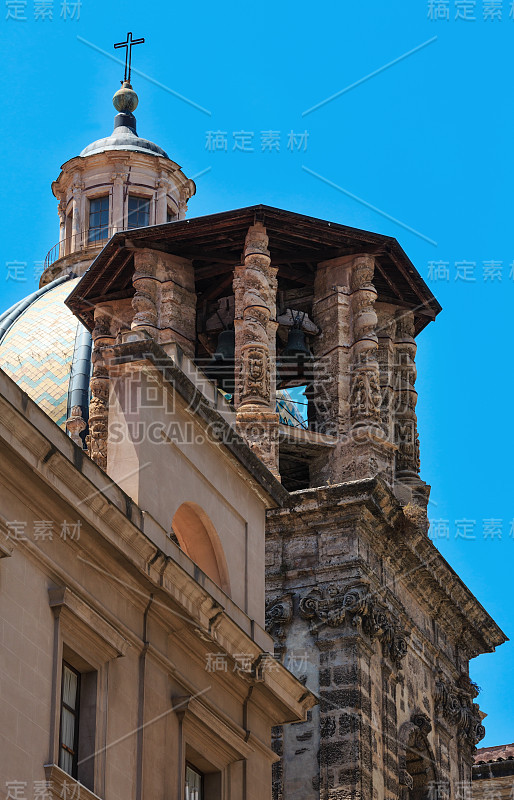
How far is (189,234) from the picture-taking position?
118 ft

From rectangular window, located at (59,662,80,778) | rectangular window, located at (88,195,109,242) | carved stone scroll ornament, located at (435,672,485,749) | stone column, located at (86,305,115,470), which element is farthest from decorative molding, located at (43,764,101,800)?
rectangular window, located at (88,195,109,242)

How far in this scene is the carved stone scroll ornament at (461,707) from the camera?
36.7m

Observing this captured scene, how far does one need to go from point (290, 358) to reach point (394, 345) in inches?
90.3

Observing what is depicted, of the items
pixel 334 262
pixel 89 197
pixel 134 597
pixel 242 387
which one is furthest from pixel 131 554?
pixel 89 197

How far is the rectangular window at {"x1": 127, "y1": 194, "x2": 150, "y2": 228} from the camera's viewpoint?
6341 centimetres

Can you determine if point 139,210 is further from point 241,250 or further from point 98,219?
point 241,250

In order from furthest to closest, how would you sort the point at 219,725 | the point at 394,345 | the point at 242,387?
the point at 394,345 → the point at 242,387 → the point at 219,725

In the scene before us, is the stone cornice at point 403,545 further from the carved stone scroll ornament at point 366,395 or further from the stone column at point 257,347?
the carved stone scroll ornament at point 366,395

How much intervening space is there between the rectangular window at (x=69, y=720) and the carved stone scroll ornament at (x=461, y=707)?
15.9 metres

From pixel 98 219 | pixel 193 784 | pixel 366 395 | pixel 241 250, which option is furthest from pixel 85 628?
pixel 98 219

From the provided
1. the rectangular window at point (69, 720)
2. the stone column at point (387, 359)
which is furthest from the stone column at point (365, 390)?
the rectangular window at point (69, 720)

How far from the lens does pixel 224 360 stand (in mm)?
36344

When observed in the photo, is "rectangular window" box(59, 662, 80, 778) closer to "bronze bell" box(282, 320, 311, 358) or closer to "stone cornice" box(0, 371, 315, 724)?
"stone cornice" box(0, 371, 315, 724)

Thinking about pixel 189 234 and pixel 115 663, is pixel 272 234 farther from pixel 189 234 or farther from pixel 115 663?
pixel 115 663
